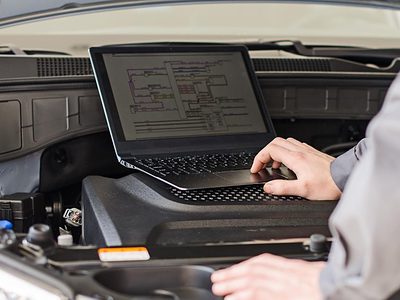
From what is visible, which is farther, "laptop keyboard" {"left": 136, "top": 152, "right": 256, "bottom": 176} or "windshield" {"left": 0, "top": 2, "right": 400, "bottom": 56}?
"windshield" {"left": 0, "top": 2, "right": 400, "bottom": 56}


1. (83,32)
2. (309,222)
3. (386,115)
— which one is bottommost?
(309,222)

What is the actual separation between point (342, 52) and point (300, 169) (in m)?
0.69

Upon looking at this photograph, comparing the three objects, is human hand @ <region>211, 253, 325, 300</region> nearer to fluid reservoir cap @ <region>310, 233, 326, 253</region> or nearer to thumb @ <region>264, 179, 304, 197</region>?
fluid reservoir cap @ <region>310, 233, 326, 253</region>

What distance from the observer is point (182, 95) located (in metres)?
1.73

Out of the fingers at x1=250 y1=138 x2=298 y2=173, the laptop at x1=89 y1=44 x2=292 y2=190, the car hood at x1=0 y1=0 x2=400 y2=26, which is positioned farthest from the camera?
the car hood at x1=0 y1=0 x2=400 y2=26

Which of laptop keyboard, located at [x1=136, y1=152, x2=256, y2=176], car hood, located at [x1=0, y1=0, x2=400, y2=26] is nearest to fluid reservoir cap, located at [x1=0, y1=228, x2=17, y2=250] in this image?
laptop keyboard, located at [x1=136, y1=152, x2=256, y2=176]

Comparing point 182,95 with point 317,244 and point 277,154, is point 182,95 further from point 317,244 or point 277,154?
point 317,244

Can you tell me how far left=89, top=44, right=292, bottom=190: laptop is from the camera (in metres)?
1.60

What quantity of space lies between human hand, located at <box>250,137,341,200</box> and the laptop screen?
0.69 ft

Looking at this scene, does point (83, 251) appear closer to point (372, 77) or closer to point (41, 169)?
point (41, 169)

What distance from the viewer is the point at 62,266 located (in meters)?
1.07

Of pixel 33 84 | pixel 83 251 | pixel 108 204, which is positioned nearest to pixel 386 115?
pixel 83 251

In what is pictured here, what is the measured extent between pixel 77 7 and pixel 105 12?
0.37 ft

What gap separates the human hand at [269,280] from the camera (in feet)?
3.26
